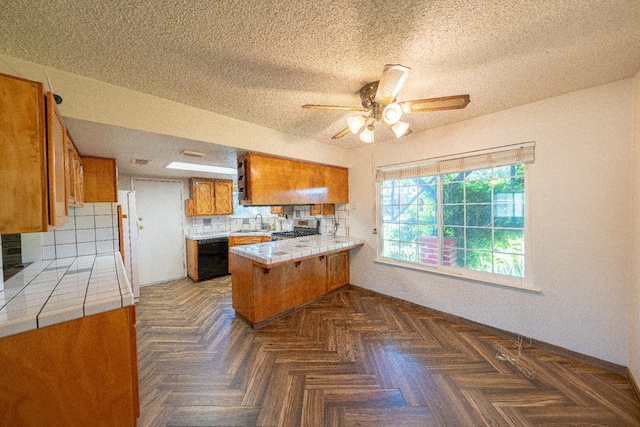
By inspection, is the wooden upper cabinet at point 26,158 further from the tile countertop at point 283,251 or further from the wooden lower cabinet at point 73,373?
the tile countertop at point 283,251

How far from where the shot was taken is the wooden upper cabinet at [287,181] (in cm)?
254

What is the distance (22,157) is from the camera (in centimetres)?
104

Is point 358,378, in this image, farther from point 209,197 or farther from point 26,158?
point 209,197

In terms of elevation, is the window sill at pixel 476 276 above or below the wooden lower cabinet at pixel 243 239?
below

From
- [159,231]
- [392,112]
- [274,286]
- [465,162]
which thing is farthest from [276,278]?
[159,231]

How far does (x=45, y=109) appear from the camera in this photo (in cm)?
112

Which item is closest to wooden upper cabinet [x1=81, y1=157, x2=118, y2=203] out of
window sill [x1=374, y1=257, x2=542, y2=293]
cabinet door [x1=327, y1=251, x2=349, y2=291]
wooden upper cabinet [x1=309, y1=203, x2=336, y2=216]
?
wooden upper cabinet [x1=309, y1=203, x2=336, y2=216]

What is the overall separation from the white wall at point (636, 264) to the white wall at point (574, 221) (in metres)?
0.05

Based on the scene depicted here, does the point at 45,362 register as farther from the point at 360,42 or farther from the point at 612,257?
the point at 612,257

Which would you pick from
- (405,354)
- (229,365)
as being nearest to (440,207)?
(405,354)

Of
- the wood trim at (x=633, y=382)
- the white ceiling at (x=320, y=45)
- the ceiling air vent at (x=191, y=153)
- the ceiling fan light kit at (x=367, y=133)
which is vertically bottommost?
the wood trim at (x=633, y=382)

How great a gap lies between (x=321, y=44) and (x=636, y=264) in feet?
8.70

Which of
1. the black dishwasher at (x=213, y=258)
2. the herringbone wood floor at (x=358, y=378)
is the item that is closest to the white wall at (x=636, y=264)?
the herringbone wood floor at (x=358, y=378)

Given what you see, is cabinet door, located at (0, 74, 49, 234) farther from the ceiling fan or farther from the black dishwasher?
the black dishwasher
